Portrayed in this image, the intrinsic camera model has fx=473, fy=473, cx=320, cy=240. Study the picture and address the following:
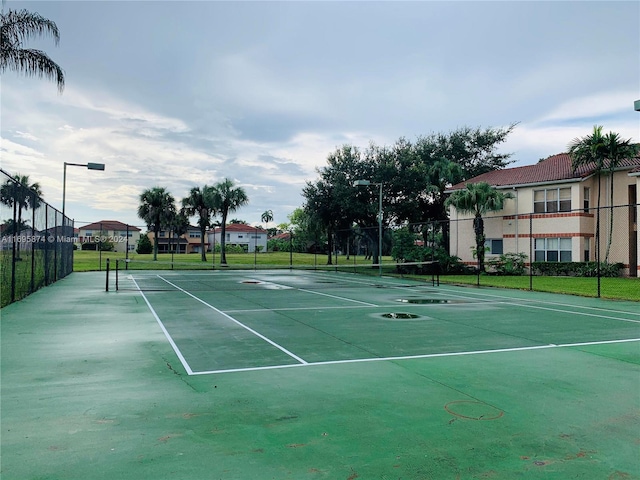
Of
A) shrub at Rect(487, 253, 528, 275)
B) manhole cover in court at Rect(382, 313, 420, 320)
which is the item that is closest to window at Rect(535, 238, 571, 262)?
shrub at Rect(487, 253, 528, 275)

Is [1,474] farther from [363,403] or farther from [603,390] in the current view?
[603,390]

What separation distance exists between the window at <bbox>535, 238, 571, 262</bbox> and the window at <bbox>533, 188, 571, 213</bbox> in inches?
75.4

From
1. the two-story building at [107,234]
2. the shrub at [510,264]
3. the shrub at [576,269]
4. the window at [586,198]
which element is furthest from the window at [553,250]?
the two-story building at [107,234]

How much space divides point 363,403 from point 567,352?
440cm

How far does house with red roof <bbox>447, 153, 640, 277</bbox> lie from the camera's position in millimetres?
27844

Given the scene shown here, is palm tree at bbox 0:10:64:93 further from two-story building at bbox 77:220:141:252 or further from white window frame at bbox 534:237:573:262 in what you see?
two-story building at bbox 77:220:141:252

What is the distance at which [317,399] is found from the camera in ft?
16.8

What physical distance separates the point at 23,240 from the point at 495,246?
28365mm

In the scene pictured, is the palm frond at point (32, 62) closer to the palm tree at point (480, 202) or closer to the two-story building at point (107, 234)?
the palm tree at point (480, 202)

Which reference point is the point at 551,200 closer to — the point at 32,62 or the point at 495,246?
the point at 495,246

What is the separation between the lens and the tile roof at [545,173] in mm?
28750

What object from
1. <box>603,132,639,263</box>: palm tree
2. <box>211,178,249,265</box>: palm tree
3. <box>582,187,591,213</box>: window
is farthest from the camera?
<box>211,178,249,265</box>: palm tree

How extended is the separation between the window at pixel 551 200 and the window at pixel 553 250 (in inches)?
75.4

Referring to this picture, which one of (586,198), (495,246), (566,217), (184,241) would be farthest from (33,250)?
(184,241)
